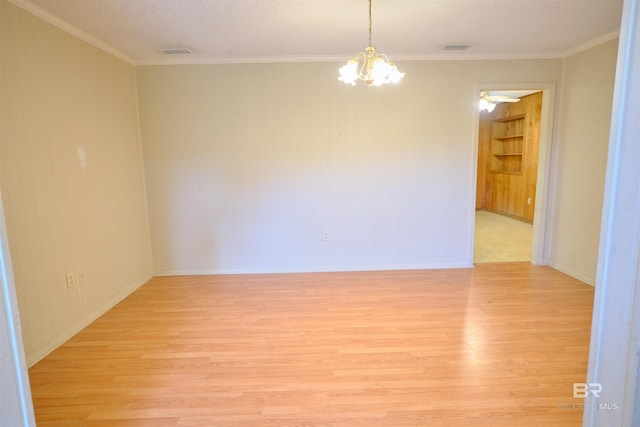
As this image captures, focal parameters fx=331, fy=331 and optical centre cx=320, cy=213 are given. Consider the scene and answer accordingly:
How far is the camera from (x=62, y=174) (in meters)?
2.53

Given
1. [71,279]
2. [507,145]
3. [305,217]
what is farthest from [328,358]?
[507,145]

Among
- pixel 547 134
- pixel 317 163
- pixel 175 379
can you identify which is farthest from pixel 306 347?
pixel 547 134

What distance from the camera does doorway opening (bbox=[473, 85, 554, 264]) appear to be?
393 centimetres

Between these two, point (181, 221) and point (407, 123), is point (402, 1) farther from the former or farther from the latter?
point (181, 221)

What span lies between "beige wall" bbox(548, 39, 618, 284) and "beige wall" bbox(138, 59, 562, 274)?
345 millimetres

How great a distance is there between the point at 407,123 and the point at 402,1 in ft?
5.05

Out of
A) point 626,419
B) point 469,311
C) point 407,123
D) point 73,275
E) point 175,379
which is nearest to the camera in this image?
point 626,419

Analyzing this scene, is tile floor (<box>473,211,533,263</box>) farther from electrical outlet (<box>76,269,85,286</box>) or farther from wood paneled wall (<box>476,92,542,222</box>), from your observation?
electrical outlet (<box>76,269,85,286</box>)

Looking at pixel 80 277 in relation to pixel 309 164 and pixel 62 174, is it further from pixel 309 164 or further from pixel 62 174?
pixel 309 164

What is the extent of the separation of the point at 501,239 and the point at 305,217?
11.2 feet

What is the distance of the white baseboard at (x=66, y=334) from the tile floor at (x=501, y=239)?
408cm

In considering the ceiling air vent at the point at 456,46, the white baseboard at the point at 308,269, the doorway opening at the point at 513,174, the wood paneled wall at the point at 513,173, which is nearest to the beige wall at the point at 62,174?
the white baseboard at the point at 308,269

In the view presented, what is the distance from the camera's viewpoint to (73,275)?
2.64 metres

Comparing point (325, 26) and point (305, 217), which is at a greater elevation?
point (325, 26)
